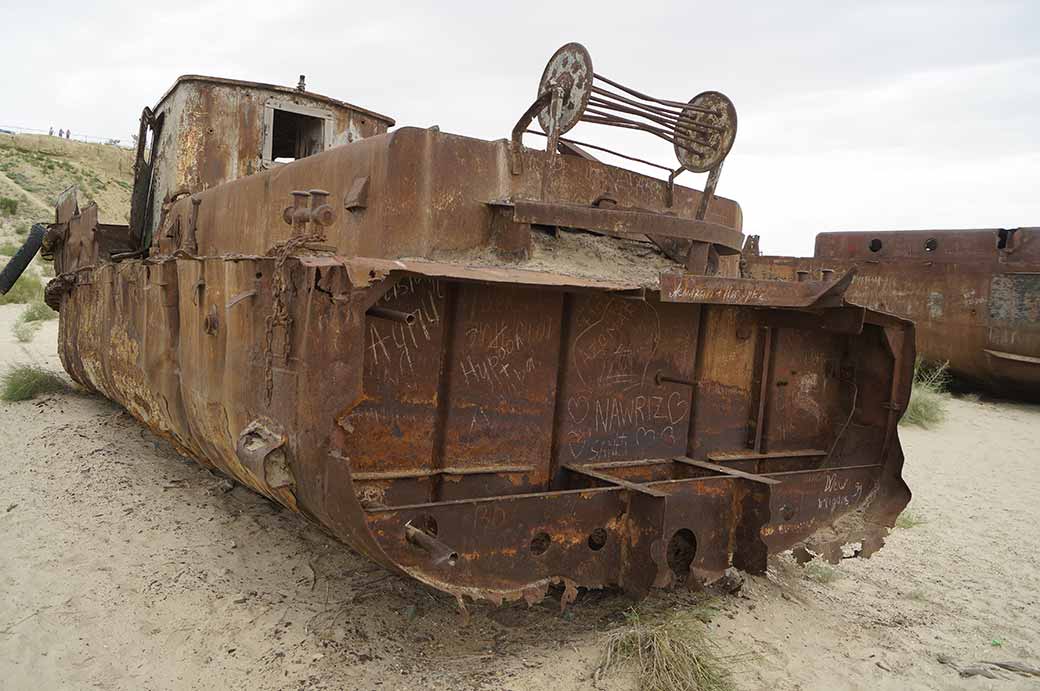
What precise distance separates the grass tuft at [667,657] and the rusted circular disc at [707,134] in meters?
2.22

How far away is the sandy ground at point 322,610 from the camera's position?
3295mm

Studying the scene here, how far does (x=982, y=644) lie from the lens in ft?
13.1

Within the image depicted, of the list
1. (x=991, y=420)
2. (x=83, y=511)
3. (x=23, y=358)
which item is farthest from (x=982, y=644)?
(x=23, y=358)

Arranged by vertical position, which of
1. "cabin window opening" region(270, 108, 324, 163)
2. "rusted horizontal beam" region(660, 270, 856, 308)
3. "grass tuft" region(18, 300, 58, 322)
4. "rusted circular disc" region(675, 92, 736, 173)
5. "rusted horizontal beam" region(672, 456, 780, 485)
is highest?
"cabin window opening" region(270, 108, 324, 163)

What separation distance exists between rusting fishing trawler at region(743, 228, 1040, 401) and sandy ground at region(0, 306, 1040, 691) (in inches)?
239

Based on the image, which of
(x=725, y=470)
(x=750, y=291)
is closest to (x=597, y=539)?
(x=725, y=470)

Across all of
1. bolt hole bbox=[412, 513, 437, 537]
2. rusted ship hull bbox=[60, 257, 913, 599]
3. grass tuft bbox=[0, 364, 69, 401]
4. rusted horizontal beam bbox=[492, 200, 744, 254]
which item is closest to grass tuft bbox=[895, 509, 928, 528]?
rusted ship hull bbox=[60, 257, 913, 599]

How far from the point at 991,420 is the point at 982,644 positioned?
25.0 ft

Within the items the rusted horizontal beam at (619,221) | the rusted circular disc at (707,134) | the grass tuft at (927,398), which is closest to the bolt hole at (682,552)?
the rusted horizontal beam at (619,221)

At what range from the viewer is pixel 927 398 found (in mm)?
10406

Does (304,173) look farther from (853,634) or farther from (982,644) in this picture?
(982,644)

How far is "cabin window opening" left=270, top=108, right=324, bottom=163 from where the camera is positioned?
6.96 metres

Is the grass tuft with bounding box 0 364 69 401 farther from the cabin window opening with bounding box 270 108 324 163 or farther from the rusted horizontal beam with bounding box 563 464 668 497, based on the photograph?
the rusted horizontal beam with bounding box 563 464 668 497

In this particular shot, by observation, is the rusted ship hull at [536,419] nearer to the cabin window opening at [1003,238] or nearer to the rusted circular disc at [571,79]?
the rusted circular disc at [571,79]
